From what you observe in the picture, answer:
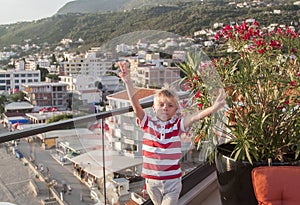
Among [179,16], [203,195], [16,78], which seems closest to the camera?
[203,195]

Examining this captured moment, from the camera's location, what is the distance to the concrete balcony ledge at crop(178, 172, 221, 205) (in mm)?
2936

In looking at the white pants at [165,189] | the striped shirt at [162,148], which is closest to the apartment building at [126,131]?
the striped shirt at [162,148]

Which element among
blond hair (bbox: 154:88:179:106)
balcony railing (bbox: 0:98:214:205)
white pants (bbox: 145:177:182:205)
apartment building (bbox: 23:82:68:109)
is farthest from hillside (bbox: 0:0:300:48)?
white pants (bbox: 145:177:182:205)

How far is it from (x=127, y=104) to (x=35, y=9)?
3857 millimetres

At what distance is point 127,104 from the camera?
217cm

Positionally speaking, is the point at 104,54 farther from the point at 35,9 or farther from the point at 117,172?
the point at 35,9

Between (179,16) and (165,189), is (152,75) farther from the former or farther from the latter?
(179,16)

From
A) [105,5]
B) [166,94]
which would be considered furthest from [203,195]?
[105,5]

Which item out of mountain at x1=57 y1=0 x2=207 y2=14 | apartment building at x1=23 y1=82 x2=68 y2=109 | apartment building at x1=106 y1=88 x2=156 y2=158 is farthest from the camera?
apartment building at x1=23 y1=82 x2=68 y2=109

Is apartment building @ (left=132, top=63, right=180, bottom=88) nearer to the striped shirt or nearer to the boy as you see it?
the boy

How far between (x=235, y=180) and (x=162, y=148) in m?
0.55

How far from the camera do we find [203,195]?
3.04 meters

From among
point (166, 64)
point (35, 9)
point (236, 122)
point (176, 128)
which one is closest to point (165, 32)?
point (166, 64)

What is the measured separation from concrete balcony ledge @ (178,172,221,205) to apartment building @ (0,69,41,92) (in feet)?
14.0
